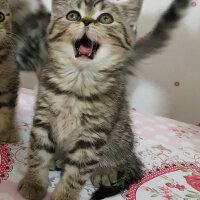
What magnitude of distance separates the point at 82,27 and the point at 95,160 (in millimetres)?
383

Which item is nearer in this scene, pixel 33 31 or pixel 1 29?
pixel 1 29

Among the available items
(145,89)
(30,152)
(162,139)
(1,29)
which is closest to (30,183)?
(30,152)

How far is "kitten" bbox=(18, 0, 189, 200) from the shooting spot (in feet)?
2.96

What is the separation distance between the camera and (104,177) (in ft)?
3.41

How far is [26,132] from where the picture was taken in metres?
1.25

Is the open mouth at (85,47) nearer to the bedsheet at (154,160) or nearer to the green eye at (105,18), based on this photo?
the green eye at (105,18)

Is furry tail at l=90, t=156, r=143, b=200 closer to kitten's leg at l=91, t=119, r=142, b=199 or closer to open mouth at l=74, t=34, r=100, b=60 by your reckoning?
kitten's leg at l=91, t=119, r=142, b=199

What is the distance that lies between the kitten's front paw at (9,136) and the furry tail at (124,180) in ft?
1.22

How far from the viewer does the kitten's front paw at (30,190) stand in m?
0.87

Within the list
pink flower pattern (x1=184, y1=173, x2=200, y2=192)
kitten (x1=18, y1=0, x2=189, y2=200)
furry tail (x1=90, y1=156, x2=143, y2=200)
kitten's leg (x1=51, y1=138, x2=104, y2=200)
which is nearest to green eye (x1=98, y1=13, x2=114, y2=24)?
kitten (x1=18, y1=0, x2=189, y2=200)

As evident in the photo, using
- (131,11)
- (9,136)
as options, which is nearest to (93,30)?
(131,11)

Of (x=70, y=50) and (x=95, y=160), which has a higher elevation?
(x=70, y=50)

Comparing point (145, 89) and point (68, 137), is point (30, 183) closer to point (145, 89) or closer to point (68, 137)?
point (68, 137)

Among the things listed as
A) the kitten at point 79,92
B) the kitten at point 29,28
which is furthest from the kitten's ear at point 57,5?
the kitten at point 29,28
